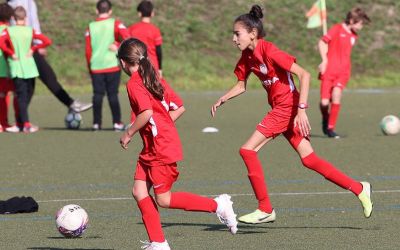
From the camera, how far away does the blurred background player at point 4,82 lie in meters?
18.1

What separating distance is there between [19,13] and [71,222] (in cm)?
958

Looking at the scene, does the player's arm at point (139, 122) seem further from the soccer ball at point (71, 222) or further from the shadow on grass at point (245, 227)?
the shadow on grass at point (245, 227)

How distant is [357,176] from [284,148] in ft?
10.2

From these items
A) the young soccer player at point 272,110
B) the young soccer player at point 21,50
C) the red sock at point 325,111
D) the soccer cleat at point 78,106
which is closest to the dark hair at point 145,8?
the young soccer player at point 21,50

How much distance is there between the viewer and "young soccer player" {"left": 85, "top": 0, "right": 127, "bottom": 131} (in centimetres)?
1805

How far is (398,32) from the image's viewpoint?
34.3 meters

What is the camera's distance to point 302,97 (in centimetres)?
909

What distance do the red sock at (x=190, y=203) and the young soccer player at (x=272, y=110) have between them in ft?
2.99

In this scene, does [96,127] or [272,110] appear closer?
[272,110]

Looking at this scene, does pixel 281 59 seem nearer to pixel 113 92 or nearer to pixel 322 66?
pixel 322 66

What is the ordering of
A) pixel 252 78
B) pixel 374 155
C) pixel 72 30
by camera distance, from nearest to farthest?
pixel 374 155
pixel 252 78
pixel 72 30

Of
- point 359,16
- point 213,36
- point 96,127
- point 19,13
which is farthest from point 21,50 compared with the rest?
point 213,36

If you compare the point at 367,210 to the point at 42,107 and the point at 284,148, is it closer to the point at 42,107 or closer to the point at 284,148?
the point at 284,148

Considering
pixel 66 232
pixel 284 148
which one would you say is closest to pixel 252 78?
pixel 284 148
